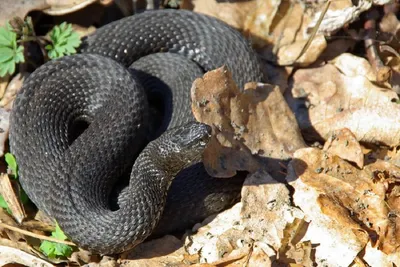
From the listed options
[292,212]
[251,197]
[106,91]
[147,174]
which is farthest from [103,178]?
[292,212]

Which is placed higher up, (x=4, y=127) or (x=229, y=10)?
(x=229, y=10)

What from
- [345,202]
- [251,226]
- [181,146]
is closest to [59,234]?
[181,146]

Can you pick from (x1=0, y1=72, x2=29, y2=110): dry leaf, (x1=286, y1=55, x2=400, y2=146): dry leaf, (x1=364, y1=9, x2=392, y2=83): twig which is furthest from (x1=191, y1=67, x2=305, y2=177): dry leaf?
(x1=0, y1=72, x2=29, y2=110): dry leaf

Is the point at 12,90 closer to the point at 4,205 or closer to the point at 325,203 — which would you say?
the point at 4,205

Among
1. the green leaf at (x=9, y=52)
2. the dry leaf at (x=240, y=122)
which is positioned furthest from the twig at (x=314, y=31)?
the green leaf at (x=9, y=52)

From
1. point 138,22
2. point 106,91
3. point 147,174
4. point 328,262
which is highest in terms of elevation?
point 138,22

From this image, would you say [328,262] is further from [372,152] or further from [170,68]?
[170,68]
